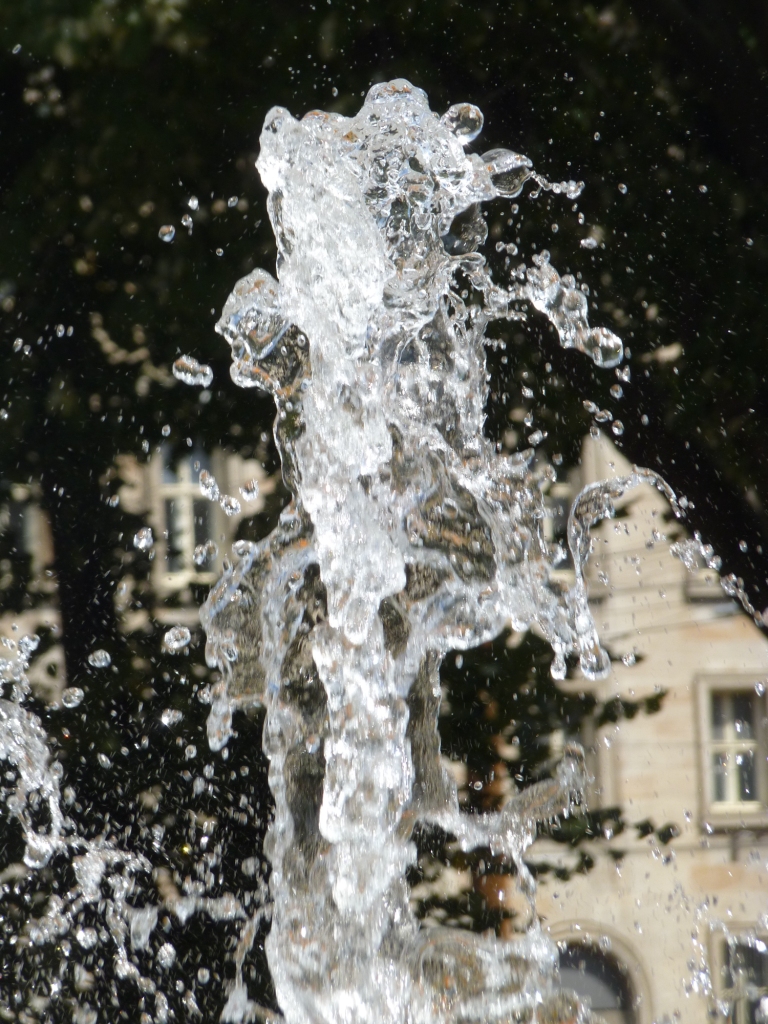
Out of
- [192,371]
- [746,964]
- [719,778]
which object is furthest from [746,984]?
[192,371]

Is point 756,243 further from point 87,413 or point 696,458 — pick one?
point 87,413

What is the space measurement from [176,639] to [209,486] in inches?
12.7

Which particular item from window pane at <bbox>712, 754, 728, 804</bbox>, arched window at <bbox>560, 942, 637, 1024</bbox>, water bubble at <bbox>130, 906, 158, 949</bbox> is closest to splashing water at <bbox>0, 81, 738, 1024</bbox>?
water bubble at <bbox>130, 906, 158, 949</bbox>

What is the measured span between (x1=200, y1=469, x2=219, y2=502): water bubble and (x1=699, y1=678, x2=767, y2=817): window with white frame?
1.16 metres

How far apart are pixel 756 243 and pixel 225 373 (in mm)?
1075

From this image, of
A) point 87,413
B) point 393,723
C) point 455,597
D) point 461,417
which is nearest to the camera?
point 393,723

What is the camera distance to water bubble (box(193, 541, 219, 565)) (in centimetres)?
236

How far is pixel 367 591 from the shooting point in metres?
1.58

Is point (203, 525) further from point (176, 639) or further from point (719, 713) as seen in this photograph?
point (719, 713)

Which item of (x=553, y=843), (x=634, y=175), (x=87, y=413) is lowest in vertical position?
(x=553, y=843)

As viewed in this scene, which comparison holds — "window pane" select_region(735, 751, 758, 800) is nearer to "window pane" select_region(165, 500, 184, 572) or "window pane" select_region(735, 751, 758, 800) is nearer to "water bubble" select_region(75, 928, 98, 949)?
"window pane" select_region(165, 500, 184, 572)

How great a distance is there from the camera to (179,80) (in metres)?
2.30

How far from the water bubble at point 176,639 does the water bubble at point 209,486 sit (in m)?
0.28

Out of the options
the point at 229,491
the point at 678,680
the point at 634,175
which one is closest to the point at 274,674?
the point at 229,491
